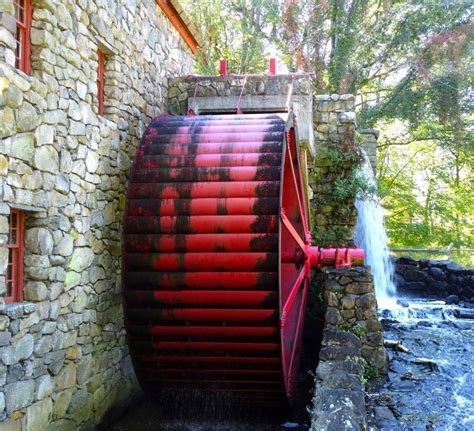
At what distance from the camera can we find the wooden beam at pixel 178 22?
22.4 feet

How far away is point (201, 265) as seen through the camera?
4.83 meters

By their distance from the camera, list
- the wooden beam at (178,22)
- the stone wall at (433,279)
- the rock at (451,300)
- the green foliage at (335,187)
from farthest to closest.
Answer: the stone wall at (433,279) < the rock at (451,300) < the green foliage at (335,187) < the wooden beam at (178,22)

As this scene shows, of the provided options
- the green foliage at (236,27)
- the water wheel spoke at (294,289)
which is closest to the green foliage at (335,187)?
the water wheel spoke at (294,289)

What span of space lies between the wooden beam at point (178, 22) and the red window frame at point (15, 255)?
12.6 feet

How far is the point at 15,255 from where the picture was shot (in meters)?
3.81

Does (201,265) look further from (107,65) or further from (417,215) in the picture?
(417,215)

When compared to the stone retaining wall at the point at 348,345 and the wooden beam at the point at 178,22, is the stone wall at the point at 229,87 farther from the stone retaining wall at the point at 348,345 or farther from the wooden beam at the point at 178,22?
the stone retaining wall at the point at 348,345

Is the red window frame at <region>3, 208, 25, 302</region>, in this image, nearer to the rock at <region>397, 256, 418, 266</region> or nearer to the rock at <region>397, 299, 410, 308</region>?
the rock at <region>397, 299, 410, 308</region>

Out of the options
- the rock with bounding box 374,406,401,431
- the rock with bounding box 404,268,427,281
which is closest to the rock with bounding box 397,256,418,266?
the rock with bounding box 404,268,427,281

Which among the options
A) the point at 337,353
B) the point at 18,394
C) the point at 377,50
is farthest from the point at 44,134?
the point at 377,50

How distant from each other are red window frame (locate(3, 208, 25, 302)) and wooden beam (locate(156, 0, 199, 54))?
12.6ft

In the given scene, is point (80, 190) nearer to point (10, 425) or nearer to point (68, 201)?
point (68, 201)

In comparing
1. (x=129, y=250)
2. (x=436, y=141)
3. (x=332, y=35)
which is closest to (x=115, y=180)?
(x=129, y=250)

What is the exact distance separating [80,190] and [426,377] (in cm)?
417
